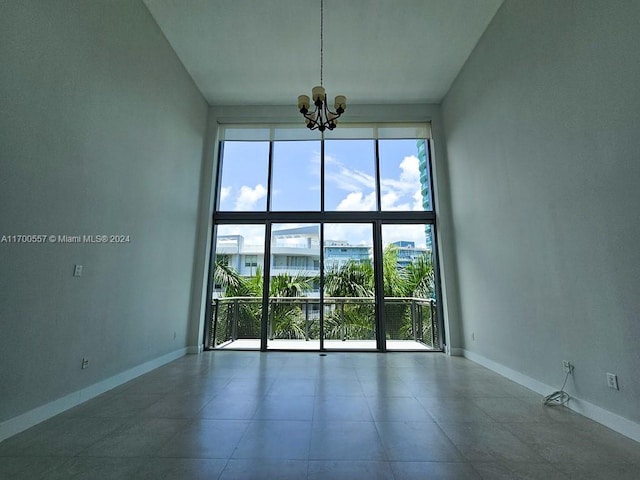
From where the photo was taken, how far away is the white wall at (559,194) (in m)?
2.03

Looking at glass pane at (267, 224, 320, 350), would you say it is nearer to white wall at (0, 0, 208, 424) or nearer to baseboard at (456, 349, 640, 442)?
white wall at (0, 0, 208, 424)

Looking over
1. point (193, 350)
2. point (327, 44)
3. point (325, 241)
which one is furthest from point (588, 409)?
point (327, 44)

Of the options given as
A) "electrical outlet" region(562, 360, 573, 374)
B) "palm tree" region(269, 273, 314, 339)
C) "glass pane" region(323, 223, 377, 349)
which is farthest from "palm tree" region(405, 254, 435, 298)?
"electrical outlet" region(562, 360, 573, 374)

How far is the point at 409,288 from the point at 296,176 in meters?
2.83

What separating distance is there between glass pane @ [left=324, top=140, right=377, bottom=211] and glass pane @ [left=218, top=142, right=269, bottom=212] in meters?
1.16

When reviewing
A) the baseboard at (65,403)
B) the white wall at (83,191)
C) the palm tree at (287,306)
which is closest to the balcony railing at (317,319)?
the palm tree at (287,306)

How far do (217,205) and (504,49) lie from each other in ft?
15.4

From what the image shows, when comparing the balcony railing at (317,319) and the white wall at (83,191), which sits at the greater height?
the white wall at (83,191)

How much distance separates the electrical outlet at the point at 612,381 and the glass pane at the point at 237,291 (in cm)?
419

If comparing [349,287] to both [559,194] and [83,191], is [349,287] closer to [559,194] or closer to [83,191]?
[559,194]

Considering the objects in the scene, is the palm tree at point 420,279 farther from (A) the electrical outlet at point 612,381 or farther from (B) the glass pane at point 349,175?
(A) the electrical outlet at point 612,381

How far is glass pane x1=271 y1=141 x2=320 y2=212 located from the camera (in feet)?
17.0

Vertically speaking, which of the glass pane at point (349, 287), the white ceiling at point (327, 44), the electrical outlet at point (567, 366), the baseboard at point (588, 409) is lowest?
the baseboard at point (588, 409)

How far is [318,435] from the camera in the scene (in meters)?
1.96
